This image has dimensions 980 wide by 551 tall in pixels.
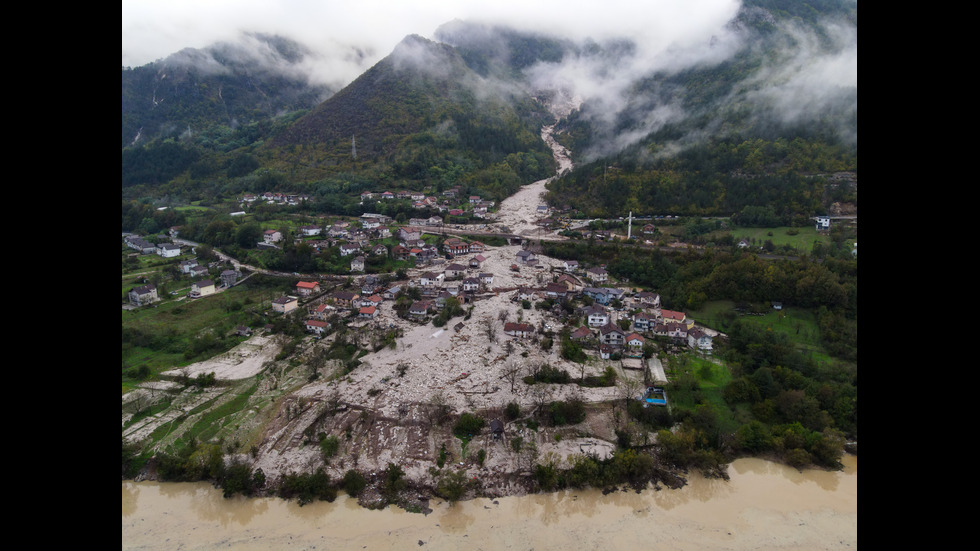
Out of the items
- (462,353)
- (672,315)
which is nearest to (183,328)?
(462,353)

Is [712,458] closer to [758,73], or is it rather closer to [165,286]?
[165,286]

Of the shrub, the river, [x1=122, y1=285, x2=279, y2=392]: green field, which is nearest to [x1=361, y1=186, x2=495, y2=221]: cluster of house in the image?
[x1=122, y1=285, x2=279, y2=392]: green field

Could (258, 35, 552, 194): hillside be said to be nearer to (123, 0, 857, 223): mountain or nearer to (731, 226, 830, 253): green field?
(123, 0, 857, 223): mountain

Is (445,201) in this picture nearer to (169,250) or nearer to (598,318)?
(169,250)

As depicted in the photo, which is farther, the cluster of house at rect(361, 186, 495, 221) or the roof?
the cluster of house at rect(361, 186, 495, 221)

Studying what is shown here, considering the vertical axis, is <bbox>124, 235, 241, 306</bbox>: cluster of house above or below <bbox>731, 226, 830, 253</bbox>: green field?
below

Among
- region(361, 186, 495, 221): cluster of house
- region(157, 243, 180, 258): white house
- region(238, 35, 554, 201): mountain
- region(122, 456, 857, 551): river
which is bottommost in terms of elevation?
region(122, 456, 857, 551): river

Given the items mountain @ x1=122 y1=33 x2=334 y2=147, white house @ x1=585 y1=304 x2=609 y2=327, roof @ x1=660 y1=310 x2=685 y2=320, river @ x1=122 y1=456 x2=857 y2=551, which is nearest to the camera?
river @ x1=122 y1=456 x2=857 y2=551
